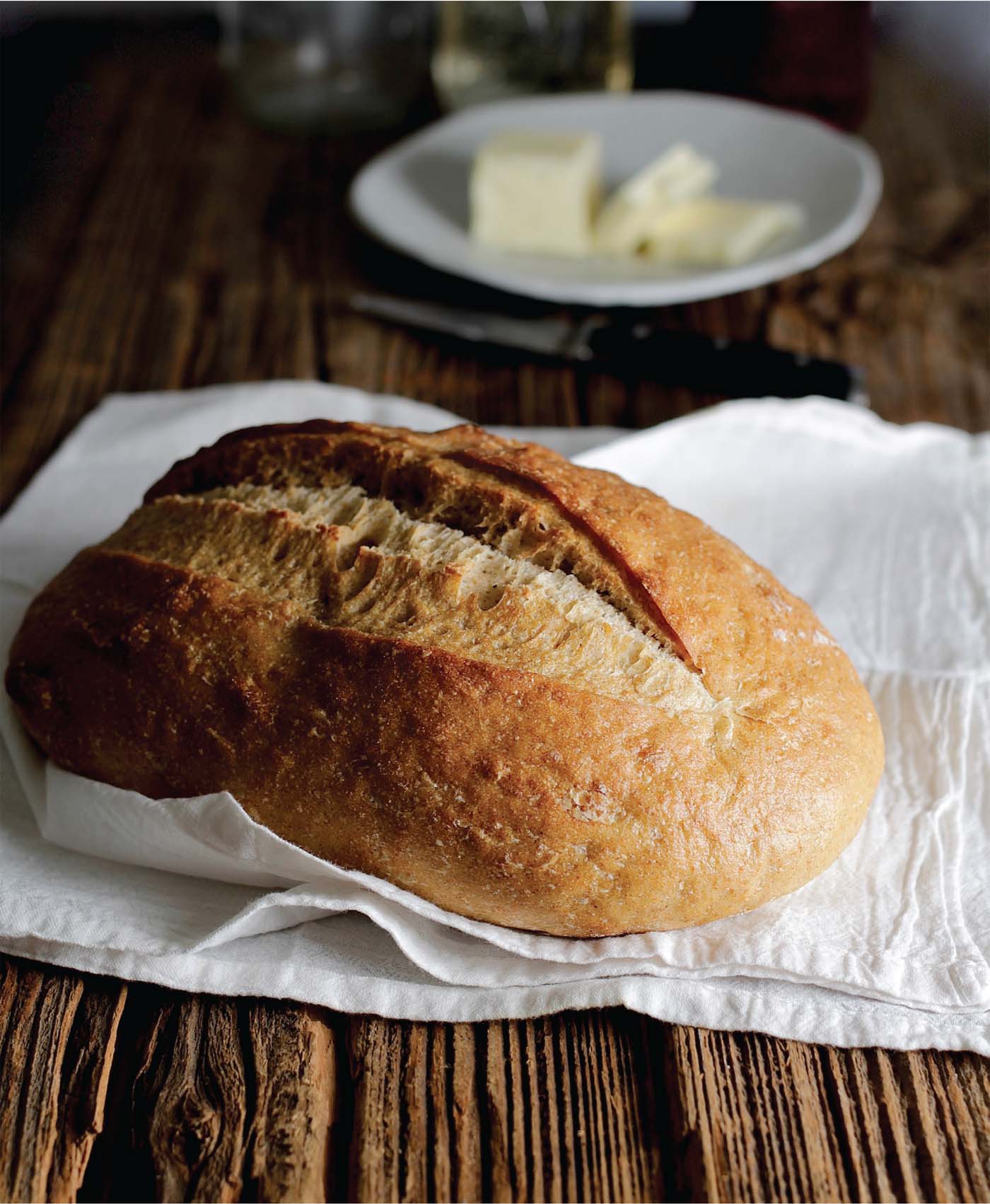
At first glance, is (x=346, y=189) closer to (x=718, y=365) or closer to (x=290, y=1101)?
(x=718, y=365)

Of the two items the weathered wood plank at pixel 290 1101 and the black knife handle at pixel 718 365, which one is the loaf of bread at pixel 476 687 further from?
the black knife handle at pixel 718 365

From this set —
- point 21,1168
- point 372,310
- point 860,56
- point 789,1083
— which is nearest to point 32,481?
point 372,310

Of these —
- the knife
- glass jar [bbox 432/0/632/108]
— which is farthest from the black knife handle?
glass jar [bbox 432/0/632/108]

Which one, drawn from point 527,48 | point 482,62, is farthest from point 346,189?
point 527,48

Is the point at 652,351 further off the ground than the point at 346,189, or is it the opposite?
the point at 652,351

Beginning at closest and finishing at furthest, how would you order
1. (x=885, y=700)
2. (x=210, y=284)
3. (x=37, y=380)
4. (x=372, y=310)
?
1. (x=885, y=700)
2. (x=37, y=380)
3. (x=372, y=310)
4. (x=210, y=284)

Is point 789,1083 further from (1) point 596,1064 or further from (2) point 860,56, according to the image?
(2) point 860,56
